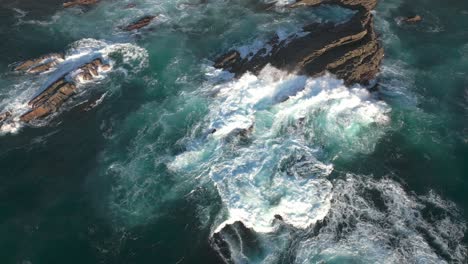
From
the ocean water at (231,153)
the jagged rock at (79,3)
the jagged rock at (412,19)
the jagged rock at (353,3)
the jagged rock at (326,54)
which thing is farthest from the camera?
the jagged rock at (79,3)

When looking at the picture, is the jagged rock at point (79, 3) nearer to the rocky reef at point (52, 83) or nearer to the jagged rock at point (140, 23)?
the jagged rock at point (140, 23)

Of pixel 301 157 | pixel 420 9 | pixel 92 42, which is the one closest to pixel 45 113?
pixel 92 42

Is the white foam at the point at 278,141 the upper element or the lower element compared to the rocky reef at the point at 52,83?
lower

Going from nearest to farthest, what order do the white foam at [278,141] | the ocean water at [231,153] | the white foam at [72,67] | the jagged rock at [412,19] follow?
the ocean water at [231,153] < the white foam at [278,141] < the white foam at [72,67] < the jagged rock at [412,19]

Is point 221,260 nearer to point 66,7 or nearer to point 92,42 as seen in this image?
point 92,42

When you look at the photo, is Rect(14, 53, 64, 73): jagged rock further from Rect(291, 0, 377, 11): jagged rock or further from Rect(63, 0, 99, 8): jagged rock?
Rect(291, 0, 377, 11): jagged rock

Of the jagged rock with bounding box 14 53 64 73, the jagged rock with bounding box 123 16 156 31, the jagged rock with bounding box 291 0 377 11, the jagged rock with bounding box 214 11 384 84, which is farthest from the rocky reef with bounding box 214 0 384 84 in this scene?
the jagged rock with bounding box 14 53 64 73

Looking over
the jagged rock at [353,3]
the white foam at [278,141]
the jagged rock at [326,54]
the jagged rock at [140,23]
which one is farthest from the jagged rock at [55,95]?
the jagged rock at [353,3]

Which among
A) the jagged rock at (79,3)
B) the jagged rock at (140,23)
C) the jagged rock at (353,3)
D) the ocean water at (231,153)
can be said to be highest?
the jagged rock at (353,3)
